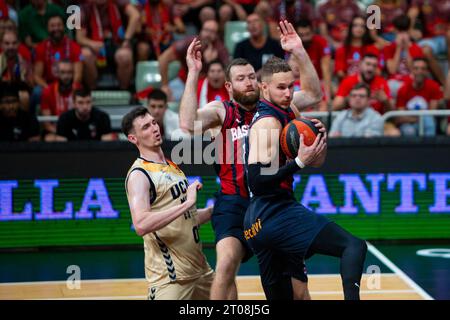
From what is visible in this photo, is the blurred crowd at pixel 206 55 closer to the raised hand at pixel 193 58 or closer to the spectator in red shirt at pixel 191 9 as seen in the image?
the spectator in red shirt at pixel 191 9

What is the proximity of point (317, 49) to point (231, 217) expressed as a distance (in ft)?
19.8

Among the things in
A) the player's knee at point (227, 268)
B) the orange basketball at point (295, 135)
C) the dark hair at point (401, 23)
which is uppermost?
the dark hair at point (401, 23)

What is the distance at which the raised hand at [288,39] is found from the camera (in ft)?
24.6

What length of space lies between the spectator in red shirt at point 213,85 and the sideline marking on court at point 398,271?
277 centimetres

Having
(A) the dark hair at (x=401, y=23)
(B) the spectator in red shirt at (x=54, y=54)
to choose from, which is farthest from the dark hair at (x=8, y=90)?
(A) the dark hair at (x=401, y=23)

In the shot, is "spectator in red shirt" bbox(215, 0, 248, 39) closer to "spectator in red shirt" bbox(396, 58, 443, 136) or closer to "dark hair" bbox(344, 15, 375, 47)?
"dark hair" bbox(344, 15, 375, 47)

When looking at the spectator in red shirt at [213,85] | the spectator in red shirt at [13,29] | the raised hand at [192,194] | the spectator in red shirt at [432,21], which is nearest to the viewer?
the raised hand at [192,194]

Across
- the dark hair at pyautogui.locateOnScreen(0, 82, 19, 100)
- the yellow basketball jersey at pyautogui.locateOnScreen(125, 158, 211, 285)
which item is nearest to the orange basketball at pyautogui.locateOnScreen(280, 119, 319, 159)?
the yellow basketball jersey at pyautogui.locateOnScreen(125, 158, 211, 285)

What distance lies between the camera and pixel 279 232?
6.70m

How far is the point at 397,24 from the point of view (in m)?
13.4

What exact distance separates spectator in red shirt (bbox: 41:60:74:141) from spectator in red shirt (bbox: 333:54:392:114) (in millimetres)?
3673

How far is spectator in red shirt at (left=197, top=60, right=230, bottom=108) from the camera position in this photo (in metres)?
11.6
